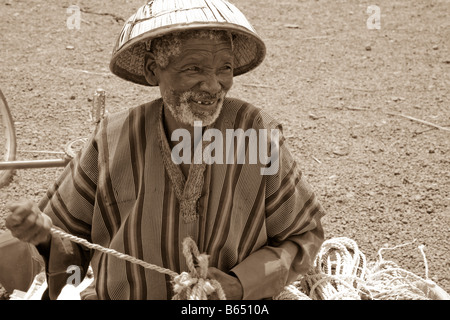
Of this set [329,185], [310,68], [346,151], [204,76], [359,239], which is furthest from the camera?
[310,68]

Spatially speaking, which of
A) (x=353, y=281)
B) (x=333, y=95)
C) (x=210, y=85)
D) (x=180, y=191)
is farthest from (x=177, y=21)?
(x=333, y=95)

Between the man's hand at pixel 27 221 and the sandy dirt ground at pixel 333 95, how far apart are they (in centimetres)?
177

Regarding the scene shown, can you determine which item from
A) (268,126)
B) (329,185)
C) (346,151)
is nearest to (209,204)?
(268,126)

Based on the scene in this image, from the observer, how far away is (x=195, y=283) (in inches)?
64.9

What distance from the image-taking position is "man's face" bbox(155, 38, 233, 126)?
5.57 feet

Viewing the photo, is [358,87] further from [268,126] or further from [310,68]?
[268,126]

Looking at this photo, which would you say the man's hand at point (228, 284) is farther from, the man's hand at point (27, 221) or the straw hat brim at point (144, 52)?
the straw hat brim at point (144, 52)

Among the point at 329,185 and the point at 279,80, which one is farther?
the point at 279,80

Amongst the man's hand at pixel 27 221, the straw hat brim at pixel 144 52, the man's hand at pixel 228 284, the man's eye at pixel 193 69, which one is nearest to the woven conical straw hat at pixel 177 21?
the straw hat brim at pixel 144 52

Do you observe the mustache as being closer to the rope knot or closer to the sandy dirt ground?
the rope knot

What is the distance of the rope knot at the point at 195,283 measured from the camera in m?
1.63

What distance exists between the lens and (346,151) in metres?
3.91

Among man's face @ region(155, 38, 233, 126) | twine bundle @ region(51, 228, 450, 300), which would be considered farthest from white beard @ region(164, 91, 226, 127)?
twine bundle @ region(51, 228, 450, 300)
